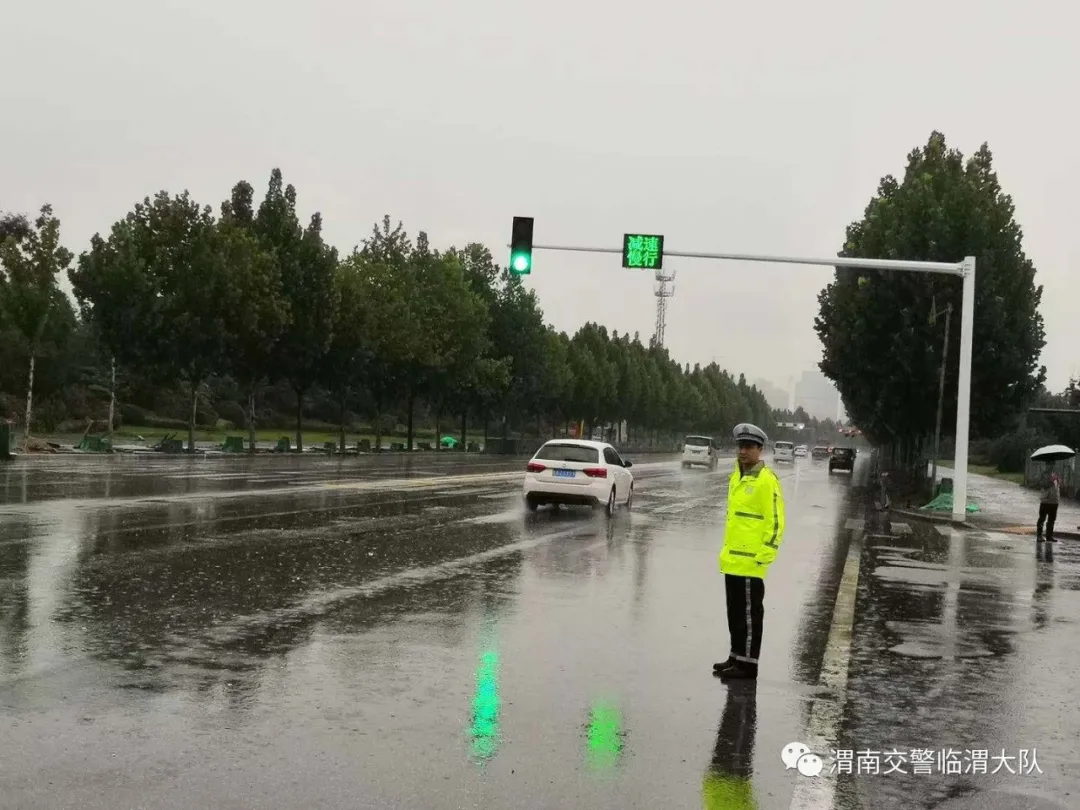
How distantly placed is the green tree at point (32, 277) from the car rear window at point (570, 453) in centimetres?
2699

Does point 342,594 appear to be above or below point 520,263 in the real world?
below

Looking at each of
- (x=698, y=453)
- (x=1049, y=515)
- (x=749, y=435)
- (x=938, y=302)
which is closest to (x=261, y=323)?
(x=698, y=453)

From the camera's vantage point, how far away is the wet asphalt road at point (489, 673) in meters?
5.46

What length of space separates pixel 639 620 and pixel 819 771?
471cm

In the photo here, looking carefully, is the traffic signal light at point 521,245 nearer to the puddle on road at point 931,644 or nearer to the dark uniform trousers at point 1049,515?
the dark uniform trousers at point 1049,515

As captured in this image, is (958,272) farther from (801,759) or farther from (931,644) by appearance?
(801,759)

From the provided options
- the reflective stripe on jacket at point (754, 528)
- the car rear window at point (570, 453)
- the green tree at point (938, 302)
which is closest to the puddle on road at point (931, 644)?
the reflective stripe on jacket at point (754, 528)

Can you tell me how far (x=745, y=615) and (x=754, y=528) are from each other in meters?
0.62

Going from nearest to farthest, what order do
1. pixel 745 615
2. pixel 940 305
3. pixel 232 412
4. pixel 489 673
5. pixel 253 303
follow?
pixel 489 673 < pixel 745 615 < pixel 940 305 < pixel 253 303 < pixel 232 412

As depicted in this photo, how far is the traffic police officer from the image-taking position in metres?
8.12

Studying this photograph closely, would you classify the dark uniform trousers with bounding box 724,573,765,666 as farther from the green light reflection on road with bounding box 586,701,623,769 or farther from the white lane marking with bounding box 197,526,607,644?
the white lane marking with bounding box 197,526,607,644

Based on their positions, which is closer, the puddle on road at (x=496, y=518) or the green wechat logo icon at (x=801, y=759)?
the green wechat logo icon at (x=801, y=759)

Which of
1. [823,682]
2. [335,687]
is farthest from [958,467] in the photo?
[335,687]

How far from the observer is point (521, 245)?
2336 centimetres
